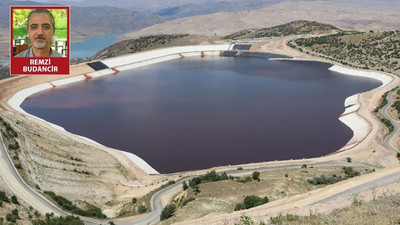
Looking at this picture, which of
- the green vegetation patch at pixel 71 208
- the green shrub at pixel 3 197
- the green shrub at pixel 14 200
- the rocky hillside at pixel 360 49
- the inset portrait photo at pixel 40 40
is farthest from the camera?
the rocky hillside at pixel 360 49

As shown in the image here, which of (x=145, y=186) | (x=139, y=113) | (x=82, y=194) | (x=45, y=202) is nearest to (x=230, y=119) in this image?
(x=139, y=113)

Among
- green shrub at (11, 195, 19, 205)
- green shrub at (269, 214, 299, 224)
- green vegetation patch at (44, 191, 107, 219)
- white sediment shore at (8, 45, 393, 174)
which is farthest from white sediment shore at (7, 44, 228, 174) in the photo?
green shrub at (269, 214, 299, 224)

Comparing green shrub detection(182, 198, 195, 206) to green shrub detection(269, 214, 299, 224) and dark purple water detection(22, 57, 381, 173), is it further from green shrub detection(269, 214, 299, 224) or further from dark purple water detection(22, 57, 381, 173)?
dark purple water detection(22, 57, 381, 173)

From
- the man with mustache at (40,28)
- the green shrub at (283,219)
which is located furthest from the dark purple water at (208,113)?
the green shrub at (283,219)

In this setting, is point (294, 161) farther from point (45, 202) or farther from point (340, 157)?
point (45, 202)

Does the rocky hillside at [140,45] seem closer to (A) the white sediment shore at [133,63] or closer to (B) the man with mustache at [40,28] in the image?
(A) the white sediment shore at [133,63]

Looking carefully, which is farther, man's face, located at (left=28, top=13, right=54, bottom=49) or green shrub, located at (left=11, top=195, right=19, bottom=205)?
green shrub, located at (left=11, top=195, right=19, bottom=205)
